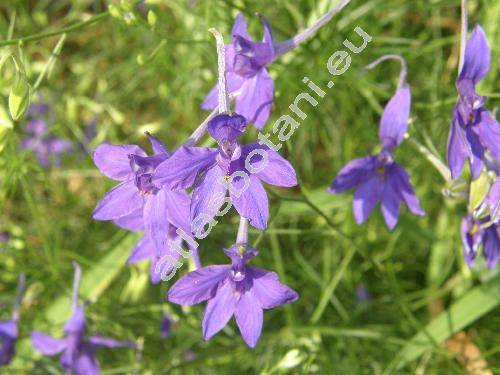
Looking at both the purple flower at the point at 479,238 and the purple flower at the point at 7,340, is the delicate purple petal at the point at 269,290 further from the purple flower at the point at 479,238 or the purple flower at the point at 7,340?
the purple flower at the point at 7,340

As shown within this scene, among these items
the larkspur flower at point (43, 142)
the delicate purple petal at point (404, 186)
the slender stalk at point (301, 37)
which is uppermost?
the slender stalk at point (301, 37)

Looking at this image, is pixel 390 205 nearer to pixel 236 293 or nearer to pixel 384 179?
pixel 384 179

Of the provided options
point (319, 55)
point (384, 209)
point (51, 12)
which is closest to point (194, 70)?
point (319, 55)

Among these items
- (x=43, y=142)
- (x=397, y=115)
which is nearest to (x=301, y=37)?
(x=397, y=115)

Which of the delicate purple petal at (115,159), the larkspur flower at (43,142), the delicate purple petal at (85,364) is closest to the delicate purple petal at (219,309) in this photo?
the delicate purple petal at (115,159)

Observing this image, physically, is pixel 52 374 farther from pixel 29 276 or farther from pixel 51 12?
pixel 51 12

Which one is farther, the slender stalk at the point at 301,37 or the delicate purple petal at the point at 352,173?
the delicate purple petal at the point at 352,173

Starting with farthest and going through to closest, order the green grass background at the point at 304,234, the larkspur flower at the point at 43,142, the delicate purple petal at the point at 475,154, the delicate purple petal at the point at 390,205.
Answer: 1. the larkspur flower at the point at 43,142
2. the green grass background at the point at 304,234
3. the delicate purple petal at the point at 390,205
4. the delicate purple petal at the point at 475,154
